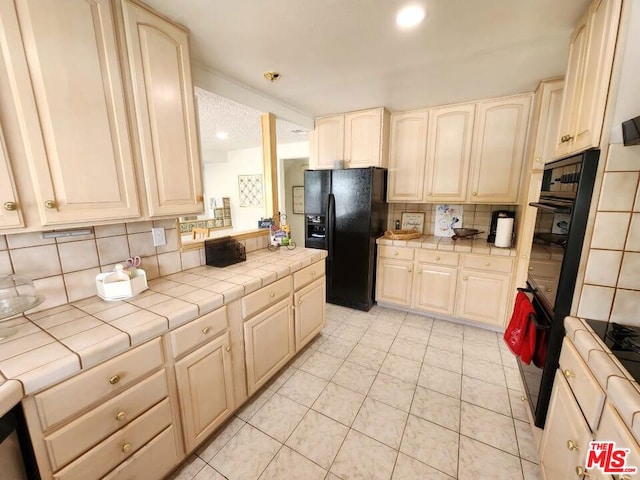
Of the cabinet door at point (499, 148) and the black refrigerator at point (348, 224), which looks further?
the black refrigerator at point (348, 224)

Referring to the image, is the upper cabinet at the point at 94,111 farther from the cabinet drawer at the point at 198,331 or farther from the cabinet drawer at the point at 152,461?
the cabinet drawer at the point at 152,461

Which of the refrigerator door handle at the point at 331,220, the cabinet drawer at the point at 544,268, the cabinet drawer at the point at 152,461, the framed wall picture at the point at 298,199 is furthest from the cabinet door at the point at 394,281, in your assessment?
the framed wall picture at the point at 298,199

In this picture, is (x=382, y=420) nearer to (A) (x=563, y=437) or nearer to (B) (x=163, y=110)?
(A) (x=563, y=437)

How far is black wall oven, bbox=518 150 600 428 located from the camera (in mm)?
1095

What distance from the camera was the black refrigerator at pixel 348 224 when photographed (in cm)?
281

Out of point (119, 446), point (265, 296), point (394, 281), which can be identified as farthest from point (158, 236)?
point (394, 281)

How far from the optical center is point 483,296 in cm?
258

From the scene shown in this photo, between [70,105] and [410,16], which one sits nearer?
[70,105]

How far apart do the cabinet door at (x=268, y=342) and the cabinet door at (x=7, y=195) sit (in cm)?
110

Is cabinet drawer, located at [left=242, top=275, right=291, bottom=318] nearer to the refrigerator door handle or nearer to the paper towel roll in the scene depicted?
the refrigerator door handle

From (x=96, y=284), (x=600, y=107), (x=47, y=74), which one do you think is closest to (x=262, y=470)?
(x=96, y=284)

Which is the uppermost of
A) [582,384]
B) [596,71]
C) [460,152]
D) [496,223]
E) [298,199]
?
[596,71]

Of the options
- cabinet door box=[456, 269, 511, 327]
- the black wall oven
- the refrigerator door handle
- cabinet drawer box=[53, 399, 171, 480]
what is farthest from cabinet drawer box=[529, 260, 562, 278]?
cabinet drawer box=[53, 399, 171, 480]

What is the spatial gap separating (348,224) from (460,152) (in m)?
1.36
